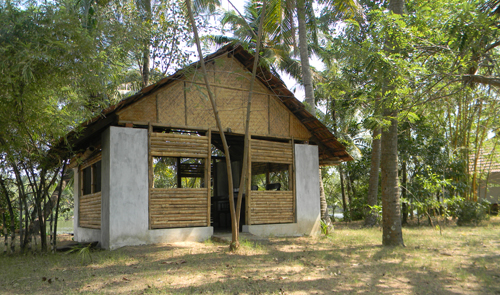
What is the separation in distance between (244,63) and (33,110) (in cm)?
496

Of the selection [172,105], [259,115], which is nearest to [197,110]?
[172,105]

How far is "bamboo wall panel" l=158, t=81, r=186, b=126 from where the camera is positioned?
8.09 metres

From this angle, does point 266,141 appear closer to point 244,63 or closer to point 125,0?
point 244,63

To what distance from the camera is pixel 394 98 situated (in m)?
6.11

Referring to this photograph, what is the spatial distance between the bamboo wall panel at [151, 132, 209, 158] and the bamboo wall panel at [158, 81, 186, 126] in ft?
1.04

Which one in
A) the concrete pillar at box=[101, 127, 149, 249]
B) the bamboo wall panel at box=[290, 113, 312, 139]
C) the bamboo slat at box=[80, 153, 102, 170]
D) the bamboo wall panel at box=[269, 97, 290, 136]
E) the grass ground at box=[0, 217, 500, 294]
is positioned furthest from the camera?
the bamboo wall panel at box=[290, 113, 312, 139]

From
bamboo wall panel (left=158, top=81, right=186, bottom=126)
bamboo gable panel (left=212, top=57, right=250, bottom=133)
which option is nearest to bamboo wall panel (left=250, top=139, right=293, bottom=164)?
bamboo gable panel (left=212, top=57, right=250, bottom=133)

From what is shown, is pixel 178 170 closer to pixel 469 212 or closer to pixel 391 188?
pixel 391 188

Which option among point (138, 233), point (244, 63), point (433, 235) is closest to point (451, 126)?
point (433, 235)

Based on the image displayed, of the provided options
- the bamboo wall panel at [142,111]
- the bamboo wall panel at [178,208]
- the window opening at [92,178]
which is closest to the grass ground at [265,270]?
the bamboo wall panel at [178,208]

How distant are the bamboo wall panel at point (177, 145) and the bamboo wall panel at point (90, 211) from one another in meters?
1.77

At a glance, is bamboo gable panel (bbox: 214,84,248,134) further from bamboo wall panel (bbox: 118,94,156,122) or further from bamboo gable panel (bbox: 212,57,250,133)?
bamboo wall panel (bbox: 118,94,156,122)

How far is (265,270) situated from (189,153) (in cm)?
351

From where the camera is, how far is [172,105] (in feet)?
26.9
